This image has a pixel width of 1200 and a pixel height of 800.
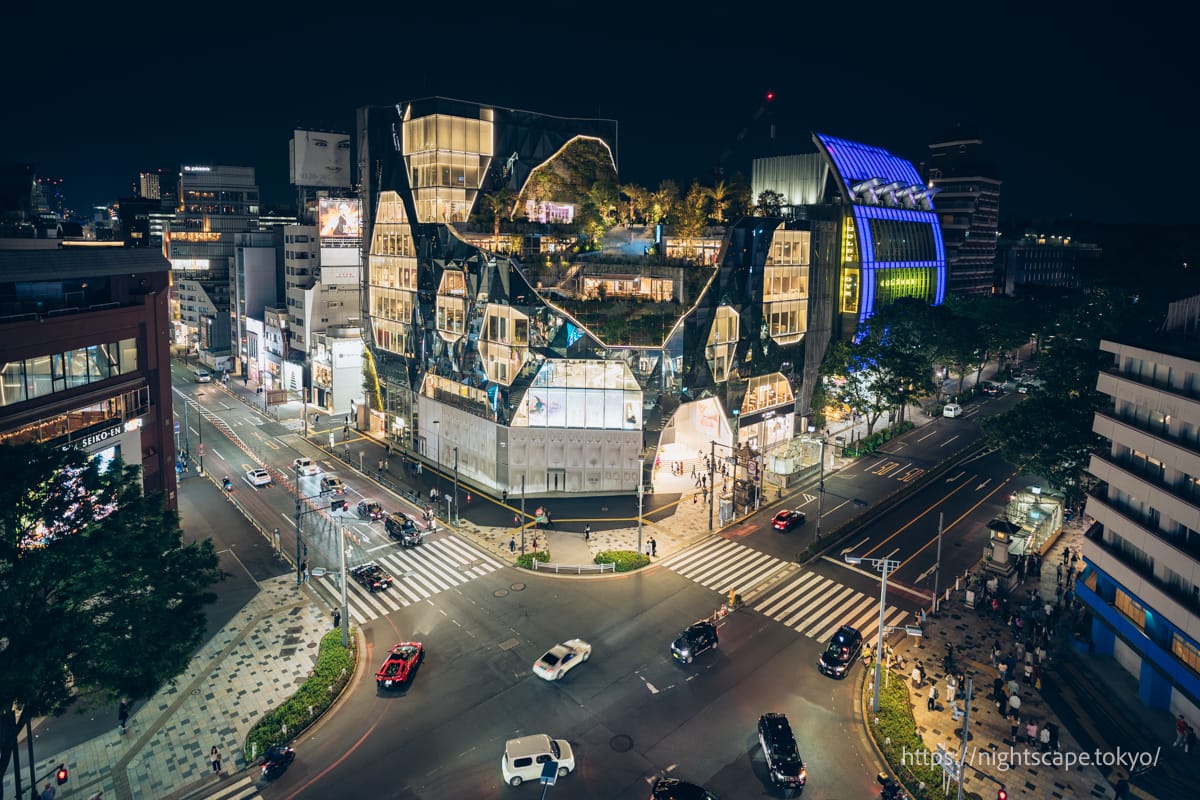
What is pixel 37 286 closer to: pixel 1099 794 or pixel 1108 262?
pixel 1099 794

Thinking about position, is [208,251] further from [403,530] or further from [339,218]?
Result: [403,530]

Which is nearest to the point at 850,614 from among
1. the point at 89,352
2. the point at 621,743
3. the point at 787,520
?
the point at 787,520

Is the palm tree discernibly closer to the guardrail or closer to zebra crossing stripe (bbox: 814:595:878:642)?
the guardrail

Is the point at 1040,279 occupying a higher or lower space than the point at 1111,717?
higher

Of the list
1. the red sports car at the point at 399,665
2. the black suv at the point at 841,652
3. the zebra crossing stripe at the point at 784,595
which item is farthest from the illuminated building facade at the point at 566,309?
the black suv at the point at 841,652

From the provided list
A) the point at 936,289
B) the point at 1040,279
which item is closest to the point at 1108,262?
the point at 936,289

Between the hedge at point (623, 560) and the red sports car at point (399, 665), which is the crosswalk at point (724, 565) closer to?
the hedge at point (623, 560)

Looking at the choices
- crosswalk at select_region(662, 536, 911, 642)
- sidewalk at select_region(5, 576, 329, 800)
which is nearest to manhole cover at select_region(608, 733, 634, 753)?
crosswalk at select_region(662, 536, 911, 642)
